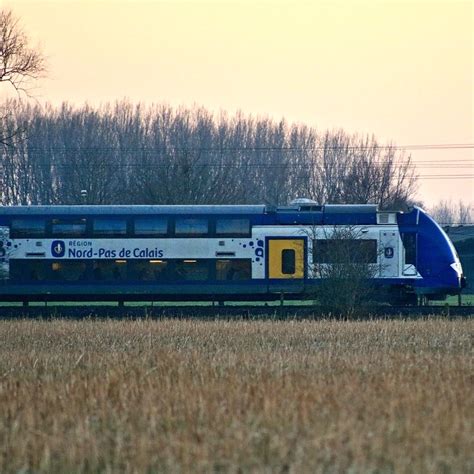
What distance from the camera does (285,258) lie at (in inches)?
1388

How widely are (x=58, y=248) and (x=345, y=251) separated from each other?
369 inches

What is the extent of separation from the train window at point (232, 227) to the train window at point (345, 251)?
2571 mm

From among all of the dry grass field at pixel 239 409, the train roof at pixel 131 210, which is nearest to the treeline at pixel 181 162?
the train roof at pixel 131 210

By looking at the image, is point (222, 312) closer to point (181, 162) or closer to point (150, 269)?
point (150, 269)

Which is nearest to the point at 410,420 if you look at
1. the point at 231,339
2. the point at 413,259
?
the point at 231,339

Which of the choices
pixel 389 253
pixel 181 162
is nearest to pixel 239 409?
pixel 389 253

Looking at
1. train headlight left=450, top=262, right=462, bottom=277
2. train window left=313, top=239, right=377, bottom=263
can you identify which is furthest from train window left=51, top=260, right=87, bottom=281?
train headlight left=450, top=262, right=462, bottom=277

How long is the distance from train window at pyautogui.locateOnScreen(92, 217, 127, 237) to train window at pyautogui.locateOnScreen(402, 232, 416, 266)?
28.8ft

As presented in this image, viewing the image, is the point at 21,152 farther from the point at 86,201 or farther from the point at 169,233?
the point at 169,233

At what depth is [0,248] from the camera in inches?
1414

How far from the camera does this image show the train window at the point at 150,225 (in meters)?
35.9

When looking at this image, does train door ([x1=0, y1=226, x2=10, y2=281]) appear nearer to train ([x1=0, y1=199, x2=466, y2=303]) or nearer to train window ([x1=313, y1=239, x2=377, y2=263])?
train ([x1=0, y1=199, x2=466, y2=303])

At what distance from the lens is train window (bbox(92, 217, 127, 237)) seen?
35.9 meters

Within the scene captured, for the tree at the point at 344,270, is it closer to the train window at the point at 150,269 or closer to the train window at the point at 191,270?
the train window at the point at 191,270
